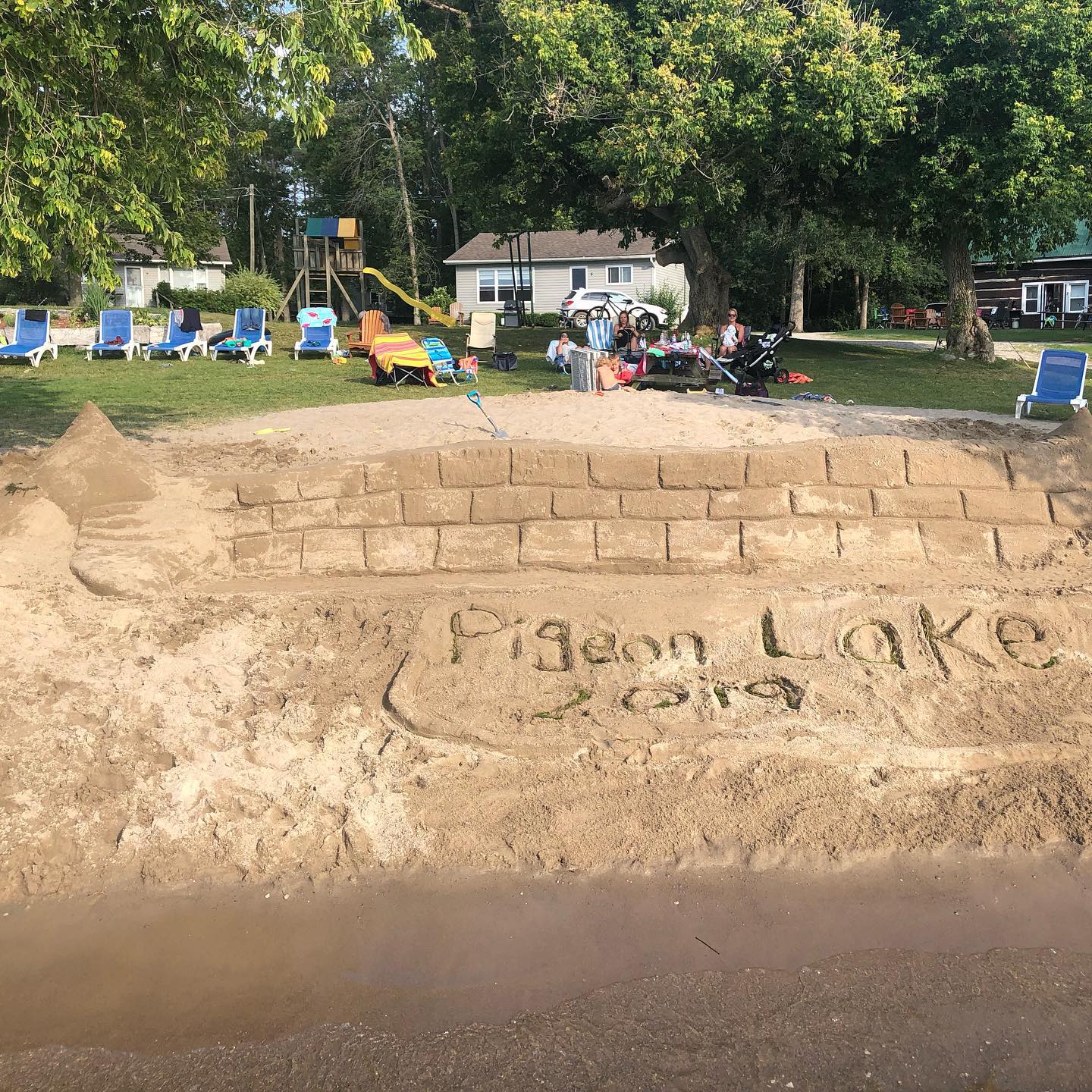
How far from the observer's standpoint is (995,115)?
17.9 metres

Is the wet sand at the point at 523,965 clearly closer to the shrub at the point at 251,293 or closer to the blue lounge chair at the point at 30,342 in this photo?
the blue lounge chair at the point at 30,342

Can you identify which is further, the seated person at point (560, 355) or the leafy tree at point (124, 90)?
the seated person at point (560, 355)

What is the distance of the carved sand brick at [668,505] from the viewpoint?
289 inches

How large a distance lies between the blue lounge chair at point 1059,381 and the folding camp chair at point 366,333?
13.2m

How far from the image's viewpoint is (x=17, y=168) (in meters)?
7.52

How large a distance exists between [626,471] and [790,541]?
1.22 metres

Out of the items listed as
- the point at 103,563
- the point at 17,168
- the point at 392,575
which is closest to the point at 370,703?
the point at 392,575

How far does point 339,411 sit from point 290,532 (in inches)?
222

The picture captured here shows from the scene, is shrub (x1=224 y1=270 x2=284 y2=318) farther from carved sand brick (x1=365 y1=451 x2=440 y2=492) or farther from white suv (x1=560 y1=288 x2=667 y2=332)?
carved sand brick (x1=365 y1=451 x2=440 y2=492)

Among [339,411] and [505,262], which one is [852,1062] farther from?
[505,262]

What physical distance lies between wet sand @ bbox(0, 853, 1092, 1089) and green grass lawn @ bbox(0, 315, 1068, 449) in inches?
313

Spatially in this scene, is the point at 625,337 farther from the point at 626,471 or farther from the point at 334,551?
the point at 334,551

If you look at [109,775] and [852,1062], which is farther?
[109,775]

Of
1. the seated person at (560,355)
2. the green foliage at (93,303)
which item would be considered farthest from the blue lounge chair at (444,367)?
the green foliage at (93,303)
